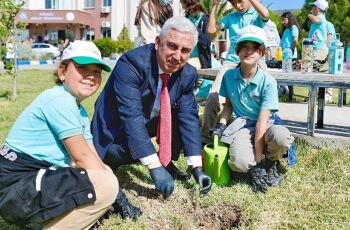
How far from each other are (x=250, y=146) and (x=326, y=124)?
5.99 ft

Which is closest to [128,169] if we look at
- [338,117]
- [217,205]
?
[217,205]

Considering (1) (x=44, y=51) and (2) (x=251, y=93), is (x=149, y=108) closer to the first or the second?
(2) (x=251, y=93)

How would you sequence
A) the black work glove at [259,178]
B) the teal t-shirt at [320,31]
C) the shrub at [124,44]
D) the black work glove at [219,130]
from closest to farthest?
the black work glove at [259,178], the black work glove at [219,130], the teal t-shirt at [320,31], the shrub at [124,44]

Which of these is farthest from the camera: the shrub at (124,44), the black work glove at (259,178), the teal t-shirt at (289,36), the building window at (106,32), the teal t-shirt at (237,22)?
the building window at (106,32)

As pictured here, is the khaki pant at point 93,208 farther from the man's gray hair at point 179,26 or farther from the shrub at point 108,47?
the shrub at point 108,47

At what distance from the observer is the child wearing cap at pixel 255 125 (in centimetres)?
330

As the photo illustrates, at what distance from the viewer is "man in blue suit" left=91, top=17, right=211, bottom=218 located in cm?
297

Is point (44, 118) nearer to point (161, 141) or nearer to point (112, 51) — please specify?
point (161, 141)

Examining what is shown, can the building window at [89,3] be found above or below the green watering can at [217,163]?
above

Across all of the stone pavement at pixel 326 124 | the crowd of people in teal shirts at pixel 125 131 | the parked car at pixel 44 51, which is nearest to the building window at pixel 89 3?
the parked car at pixel 44 51

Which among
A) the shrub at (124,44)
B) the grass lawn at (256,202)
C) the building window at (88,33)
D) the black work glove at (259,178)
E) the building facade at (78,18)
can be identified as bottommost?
the grass lawn at (256,202)

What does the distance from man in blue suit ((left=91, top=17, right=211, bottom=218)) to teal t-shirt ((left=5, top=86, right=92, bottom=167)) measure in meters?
0.67

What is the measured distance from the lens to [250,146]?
11.1ft

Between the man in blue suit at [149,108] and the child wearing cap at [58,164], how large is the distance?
583 mm
